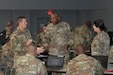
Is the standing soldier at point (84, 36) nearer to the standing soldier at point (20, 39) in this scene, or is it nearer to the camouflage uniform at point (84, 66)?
the standing soldier at point (20, 39)

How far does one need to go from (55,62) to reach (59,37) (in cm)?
153

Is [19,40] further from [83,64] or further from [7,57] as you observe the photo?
[83,64]

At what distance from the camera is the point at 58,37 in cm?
797

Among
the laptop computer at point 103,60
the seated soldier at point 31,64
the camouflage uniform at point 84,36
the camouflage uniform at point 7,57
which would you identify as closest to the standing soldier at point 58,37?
the camouflage uniform at point 7,57

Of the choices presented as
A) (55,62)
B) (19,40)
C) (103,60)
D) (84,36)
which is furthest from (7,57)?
(84,36)

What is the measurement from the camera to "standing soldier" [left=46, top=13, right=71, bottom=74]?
7.93 metres

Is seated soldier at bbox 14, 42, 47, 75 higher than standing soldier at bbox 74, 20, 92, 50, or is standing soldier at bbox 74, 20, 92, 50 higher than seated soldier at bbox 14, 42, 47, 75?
standing soldier at bbox 74, 20, 92, 50

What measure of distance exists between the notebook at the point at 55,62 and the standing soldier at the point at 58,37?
1.36 m

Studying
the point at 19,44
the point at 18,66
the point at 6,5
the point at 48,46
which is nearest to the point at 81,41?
the point at 48,46

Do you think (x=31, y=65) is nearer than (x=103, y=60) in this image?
Yes

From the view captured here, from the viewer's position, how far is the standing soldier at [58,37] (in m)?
7.93

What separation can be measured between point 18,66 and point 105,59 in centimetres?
152

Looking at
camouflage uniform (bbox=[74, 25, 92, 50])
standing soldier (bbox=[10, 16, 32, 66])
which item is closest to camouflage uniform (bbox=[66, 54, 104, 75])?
standing soldier (bbox=[10, 16, 32, 66])

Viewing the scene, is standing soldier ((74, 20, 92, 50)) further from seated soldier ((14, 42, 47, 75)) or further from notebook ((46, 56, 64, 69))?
seated soldier ((14, 42, 47, 75))
